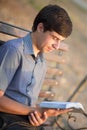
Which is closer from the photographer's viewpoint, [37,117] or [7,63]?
[7,63]

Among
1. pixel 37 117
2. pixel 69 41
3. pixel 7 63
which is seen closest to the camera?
pixel 7 63

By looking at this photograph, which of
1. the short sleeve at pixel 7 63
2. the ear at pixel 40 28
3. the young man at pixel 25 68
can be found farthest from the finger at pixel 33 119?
the ear at pixel 40 28

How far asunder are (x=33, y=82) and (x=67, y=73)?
20.1ft

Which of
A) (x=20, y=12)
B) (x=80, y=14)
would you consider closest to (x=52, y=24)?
(x=20, y=12)

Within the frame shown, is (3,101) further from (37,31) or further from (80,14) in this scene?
(80,14)

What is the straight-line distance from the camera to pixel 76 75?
1006cm

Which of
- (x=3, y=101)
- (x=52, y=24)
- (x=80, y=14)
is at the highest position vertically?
(x=52, y=24)

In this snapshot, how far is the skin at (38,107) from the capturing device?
3.41m

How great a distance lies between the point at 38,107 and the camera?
3.52 metres

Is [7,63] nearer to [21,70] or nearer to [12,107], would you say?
[21,70]

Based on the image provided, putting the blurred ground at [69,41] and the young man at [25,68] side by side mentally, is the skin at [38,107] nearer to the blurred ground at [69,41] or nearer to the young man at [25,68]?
the young man at [25,68]

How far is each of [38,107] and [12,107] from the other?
24 centimetres

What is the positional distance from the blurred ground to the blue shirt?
3.58 meters

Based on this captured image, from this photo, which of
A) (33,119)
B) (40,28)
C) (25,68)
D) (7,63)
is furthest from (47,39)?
(33,119)
